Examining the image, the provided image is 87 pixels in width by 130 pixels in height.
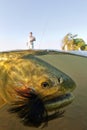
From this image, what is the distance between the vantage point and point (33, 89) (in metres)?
2.17

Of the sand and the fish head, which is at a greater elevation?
the fish head

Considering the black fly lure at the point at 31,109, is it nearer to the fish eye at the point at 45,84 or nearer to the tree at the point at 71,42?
the fish eye at the point at 45,84

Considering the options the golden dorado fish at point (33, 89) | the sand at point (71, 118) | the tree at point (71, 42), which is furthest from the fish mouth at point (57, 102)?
the tree at point (71, 42)

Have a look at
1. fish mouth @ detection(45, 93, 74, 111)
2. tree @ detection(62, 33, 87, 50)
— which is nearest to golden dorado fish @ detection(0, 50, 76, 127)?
fish mouth @ detection(45, 93, 74, 111)

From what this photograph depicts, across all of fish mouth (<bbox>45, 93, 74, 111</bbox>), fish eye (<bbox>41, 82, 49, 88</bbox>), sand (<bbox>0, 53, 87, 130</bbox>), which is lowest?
sand (<bbox>0, 53, 87, 130</bbox>)

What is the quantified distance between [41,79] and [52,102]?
22 cm

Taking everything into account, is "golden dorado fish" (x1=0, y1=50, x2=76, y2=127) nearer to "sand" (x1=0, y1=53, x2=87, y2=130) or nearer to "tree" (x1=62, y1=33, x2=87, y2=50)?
"sand" (x1=0, y1=53, x2=87, y2=130)

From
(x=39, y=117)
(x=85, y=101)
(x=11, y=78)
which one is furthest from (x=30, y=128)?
(x=85, y=101)

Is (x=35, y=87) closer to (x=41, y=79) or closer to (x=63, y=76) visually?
(x=41, y=79)

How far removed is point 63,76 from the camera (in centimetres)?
226

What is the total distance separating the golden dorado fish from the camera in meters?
→ 2.16

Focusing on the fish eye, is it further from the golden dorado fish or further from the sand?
the sand

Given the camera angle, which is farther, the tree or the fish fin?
the tree

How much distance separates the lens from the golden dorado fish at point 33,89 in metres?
2.16
